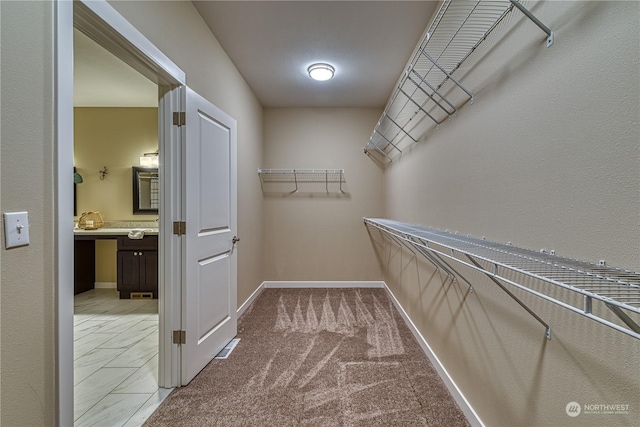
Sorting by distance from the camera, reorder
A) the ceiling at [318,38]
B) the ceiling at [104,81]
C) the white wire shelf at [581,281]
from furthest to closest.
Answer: the ceiling at [104,81]
the ceiling at [318,38]
the white wire shelf at [581,281]

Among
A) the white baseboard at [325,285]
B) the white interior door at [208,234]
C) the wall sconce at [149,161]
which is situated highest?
the wall sconce at [149,161]

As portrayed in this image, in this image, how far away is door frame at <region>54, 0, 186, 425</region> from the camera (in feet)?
3.14

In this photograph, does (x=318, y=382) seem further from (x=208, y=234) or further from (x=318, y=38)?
(x=318, y=38)

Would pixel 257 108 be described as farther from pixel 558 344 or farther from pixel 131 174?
pixel 558 344

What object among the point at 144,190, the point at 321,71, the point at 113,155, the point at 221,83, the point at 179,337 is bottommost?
the point at 179,337

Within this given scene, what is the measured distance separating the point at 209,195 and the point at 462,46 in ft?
6.22

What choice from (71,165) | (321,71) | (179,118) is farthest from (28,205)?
(321,71)

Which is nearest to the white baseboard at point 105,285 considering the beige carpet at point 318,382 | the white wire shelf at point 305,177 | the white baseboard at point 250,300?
the white baseboard at point 250,300

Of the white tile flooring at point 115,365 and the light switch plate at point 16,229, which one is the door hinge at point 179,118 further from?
the white tile flooring at point 115,365

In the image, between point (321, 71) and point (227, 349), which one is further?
point (321, 71)

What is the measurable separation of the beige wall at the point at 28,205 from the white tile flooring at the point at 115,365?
795 millimetres

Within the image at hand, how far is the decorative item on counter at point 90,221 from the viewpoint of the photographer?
145 inches

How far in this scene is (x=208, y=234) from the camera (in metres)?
1.99

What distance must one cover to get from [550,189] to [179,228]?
1.91 metres
